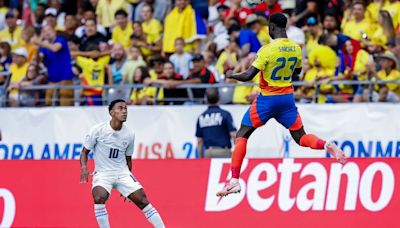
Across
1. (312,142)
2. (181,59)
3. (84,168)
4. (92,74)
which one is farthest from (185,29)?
(312,142)

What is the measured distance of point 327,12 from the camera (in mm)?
22422

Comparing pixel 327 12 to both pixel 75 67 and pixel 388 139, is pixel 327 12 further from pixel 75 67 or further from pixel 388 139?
pixel 75 67

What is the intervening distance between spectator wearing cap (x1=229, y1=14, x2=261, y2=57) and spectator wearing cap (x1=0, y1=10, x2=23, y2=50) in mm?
5099

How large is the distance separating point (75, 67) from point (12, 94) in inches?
59.7

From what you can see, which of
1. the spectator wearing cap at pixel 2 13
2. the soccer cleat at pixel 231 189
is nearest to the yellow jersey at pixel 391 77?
the soccer cleat at pixel 231 189

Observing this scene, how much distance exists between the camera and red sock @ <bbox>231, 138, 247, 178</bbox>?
1600cm

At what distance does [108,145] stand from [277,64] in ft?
8.88

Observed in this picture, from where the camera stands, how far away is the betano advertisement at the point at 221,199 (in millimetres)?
17688

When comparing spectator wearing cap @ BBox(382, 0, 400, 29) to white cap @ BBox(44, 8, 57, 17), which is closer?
spectator wearing cap @ BBox(382, 0, 400, 29)

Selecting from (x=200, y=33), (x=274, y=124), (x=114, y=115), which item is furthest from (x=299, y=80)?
(x=114, y=115)

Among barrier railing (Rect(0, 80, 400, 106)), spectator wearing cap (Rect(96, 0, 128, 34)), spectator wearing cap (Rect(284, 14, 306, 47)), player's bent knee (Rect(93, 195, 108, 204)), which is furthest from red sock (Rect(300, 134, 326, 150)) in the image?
spectator wearing cap (Rect(96, 0, 128, 34))

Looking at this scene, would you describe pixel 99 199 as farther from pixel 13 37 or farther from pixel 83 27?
pixel 13 37

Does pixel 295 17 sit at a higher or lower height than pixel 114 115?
higher

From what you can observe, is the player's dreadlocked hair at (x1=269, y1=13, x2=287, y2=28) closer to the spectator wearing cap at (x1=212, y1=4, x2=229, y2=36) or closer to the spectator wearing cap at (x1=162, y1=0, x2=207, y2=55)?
the spectator wearing cap at (x1=212, y1=4, x2=229, y2=36)
